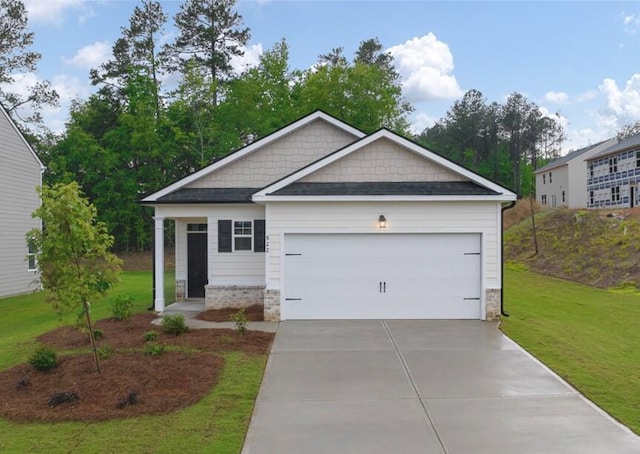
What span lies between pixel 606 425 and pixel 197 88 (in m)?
34.2

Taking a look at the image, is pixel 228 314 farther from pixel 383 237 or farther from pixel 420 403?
pixel 420 403

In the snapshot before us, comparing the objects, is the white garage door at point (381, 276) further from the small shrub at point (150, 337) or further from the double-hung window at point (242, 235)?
the small shrub at point (150, 337)

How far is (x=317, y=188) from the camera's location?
12391 mm

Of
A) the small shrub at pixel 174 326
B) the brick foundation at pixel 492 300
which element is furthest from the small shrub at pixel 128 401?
the brick foundation at pixel 492 300

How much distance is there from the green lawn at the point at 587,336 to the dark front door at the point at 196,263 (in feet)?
29.6

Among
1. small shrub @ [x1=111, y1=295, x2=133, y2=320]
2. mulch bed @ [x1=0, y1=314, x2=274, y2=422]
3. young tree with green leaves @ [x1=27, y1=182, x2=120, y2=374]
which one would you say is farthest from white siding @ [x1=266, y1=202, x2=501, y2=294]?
young tree with green leaves @ [x1=27, y1=182, x2=120, y2=374]

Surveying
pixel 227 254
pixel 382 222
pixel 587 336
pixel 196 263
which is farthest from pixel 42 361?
pixel 587 336

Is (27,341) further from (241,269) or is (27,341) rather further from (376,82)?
(376,82)

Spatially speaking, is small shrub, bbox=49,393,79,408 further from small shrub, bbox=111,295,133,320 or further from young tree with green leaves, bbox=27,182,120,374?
small shrub, bbox=111,295,133,320

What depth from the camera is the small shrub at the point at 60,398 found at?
6531 millimetres

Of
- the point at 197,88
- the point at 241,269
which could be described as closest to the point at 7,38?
the point at 197,88

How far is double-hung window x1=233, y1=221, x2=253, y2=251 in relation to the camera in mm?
13828

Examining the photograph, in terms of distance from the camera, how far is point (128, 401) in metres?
6.46

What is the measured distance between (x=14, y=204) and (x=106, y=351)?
14530 millimetres
